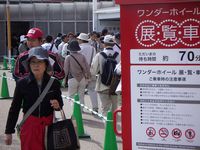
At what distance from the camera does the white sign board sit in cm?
331

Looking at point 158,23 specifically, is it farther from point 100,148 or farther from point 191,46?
point 100,148

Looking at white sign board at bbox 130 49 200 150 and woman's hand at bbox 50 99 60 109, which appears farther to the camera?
woman's hand at bbox 50 99 60 109

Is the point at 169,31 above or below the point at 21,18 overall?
below

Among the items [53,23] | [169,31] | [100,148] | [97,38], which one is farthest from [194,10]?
[53,23]

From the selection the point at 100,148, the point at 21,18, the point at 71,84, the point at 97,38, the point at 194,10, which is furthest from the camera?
the point at 21,18

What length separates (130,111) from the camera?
11.6 feet

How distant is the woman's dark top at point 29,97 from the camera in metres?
4.95

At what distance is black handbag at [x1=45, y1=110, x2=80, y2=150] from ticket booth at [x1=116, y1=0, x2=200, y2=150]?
1.48 meters

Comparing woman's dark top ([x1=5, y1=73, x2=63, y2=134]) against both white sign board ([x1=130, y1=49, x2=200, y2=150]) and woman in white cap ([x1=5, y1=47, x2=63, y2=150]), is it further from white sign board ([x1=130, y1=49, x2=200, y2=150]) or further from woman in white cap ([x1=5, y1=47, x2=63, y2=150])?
white sign board ([x1=130, y1=49, x2=200, y2=150])

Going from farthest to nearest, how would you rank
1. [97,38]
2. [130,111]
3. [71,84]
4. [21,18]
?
[21,18], [97,38], [71,84], [130,111]

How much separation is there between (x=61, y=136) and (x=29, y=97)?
0.55m

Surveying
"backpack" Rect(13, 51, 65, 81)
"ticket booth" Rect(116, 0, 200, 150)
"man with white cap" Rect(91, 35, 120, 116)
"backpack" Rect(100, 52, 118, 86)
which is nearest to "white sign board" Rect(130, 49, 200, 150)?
"ticket booth" Rect(116, 0, 200, 150)

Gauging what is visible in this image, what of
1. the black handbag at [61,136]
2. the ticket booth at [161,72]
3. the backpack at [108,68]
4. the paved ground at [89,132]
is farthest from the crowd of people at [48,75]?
the ticket booth at [161,72]

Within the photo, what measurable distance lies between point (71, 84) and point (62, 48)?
5.90 m
